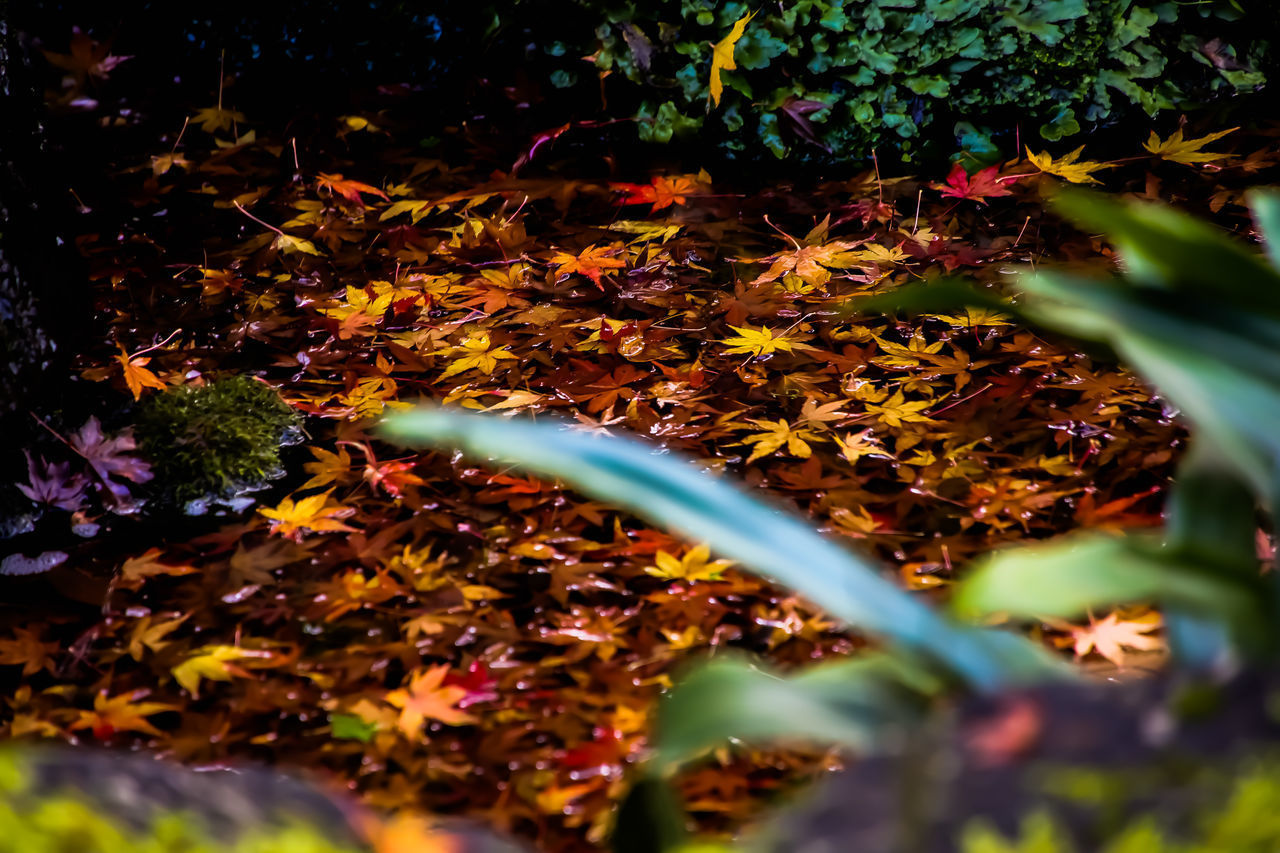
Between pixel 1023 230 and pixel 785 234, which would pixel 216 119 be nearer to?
pixel 785 234

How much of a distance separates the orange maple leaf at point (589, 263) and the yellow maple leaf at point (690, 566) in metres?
0.92

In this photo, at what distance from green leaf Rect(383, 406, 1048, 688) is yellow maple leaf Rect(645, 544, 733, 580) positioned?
0.77 metres

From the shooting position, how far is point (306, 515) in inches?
71.1

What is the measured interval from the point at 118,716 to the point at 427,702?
0.44m

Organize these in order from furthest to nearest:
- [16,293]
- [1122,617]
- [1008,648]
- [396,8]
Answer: [396,8], [16,293], [1122,617], [1008,648]

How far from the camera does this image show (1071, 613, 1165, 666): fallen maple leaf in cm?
151

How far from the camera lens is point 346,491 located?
1885mm

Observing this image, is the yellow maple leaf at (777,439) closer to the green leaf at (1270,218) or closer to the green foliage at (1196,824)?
the green leaf at (1270,218)

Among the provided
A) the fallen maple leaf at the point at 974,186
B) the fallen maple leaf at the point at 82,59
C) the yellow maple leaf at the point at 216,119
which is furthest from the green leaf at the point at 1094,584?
the fallen maple leaf at the point at 82,59

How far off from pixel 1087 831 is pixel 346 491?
4.73ft

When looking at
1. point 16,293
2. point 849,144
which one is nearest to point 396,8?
point 849,144

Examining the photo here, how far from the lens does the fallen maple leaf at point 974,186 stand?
2.65 m

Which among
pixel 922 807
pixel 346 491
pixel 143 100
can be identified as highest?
pixel 922 807

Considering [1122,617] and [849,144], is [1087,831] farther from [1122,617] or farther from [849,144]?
[849,144]
